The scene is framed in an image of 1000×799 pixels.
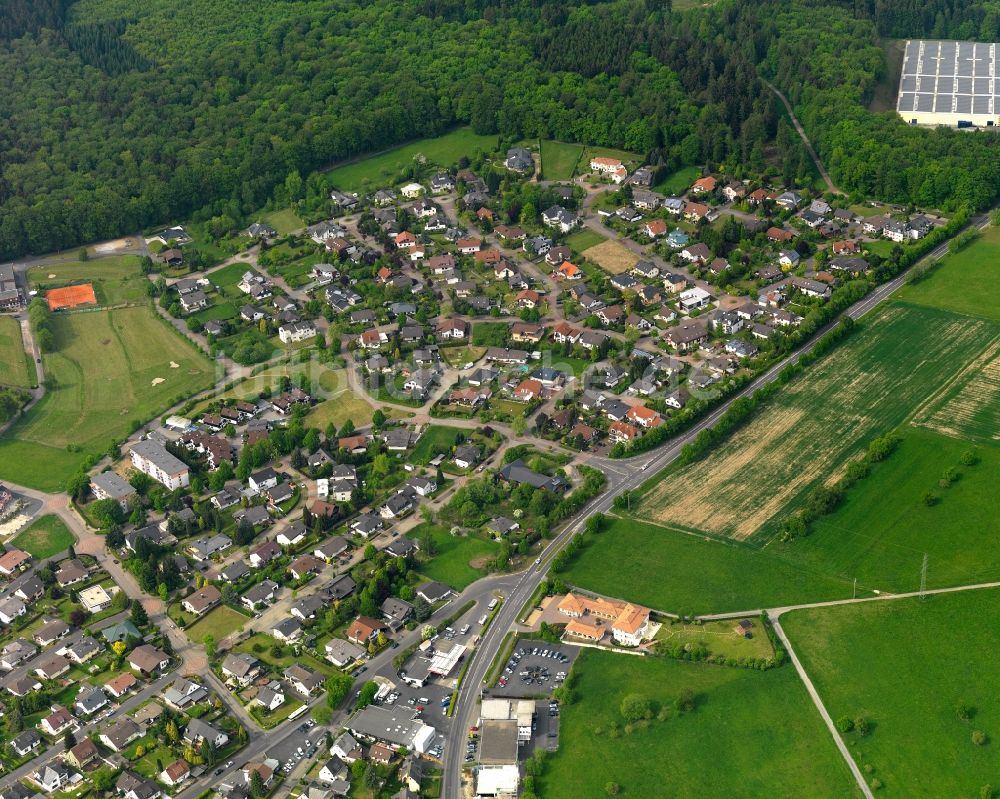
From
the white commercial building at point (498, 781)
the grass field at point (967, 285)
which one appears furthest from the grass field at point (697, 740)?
the grass field at point (967, 285)

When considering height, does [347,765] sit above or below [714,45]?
below

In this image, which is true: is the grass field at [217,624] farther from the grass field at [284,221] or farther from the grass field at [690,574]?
the grass field at [284,221]

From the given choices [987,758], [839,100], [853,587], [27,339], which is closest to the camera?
[987,758]

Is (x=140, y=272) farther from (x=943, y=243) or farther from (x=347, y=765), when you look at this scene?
(x=943, y=243)

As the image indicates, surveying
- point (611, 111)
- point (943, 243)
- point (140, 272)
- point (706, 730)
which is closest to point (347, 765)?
point (706, 730)

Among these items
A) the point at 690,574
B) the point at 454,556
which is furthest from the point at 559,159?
the point at 690,574

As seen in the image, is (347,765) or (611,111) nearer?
(347,765)
